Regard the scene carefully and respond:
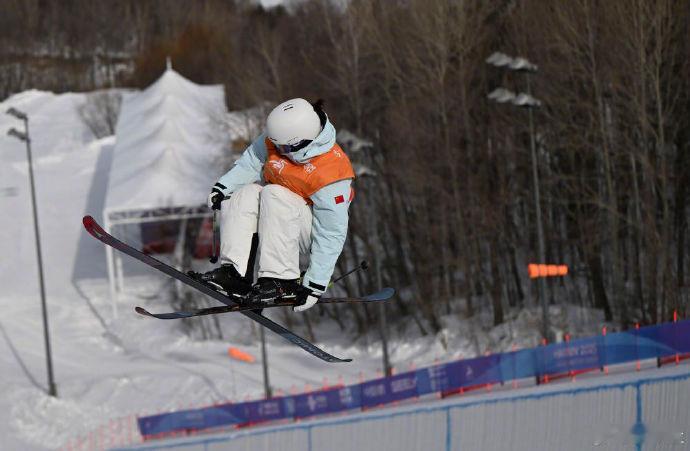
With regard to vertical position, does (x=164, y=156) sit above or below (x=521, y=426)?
above

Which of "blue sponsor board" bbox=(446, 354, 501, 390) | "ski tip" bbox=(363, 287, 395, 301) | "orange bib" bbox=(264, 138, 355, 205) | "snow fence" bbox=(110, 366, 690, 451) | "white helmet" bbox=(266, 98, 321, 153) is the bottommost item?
"blue sponsor board" bbox=(446, 354, 501, 390)

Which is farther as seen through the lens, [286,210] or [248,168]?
[248,168]

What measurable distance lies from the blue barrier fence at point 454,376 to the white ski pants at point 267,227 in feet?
54.6

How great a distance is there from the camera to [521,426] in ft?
46.7

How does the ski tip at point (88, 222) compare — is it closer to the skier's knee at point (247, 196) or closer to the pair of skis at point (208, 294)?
the pair of skis at point (208, 294)

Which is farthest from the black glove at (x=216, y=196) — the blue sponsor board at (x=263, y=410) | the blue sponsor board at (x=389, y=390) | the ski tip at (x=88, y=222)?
the blue sponsor board at (x=263, y=410)

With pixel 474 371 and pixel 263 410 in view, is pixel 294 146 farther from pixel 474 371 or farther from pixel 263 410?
pixel 263 410

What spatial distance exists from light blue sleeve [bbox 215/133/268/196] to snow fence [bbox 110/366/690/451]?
26.5 feet

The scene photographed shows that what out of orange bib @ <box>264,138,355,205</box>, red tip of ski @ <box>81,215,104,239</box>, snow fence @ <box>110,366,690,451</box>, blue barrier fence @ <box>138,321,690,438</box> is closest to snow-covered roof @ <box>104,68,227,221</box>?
blue barrier fence @ <box>138,321,690,438</box>

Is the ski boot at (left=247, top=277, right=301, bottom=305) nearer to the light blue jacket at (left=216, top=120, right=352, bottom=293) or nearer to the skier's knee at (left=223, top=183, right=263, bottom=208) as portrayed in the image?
the light blue jacket at (left=216, top=120, right=352, bottom=293)

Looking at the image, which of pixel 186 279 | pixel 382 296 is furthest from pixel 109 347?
pixel 186 279

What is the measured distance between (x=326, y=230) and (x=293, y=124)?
0.63 m

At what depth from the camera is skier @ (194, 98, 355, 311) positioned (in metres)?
5.62

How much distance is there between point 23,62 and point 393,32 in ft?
239
